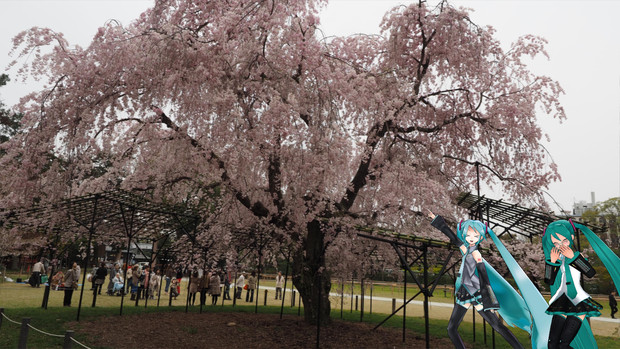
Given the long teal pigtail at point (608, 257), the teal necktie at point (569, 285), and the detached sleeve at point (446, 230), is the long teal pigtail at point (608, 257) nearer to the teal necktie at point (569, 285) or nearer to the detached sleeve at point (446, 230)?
the teal necktie at point (569, 285)

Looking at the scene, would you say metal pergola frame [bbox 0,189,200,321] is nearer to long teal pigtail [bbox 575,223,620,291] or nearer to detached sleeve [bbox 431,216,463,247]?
detached sleeve [bbox 431,216,463,247]

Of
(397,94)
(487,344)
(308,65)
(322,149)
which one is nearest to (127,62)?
(308,65)

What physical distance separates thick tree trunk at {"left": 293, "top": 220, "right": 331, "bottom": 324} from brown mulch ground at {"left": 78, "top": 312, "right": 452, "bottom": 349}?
1.72 ft

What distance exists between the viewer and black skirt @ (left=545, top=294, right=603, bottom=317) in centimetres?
Answer: 521

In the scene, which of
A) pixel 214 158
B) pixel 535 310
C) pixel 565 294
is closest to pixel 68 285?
pixel 214 158

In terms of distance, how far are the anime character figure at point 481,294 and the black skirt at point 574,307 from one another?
806 millimetres

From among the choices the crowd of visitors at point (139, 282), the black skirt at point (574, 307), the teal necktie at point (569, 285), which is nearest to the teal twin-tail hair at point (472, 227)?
the teal necktie at point (569, 285)

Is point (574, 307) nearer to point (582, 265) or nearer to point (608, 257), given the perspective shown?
point (582, 265)

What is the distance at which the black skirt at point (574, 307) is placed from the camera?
5.21m

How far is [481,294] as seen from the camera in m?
6.33

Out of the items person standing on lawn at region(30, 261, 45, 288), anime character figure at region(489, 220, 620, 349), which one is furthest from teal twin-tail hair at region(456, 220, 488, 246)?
person standing on lawn at region(30, 261, 45, 288)

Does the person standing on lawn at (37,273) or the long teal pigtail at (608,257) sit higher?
the long teal pigtail at (608,257)

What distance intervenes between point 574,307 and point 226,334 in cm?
890

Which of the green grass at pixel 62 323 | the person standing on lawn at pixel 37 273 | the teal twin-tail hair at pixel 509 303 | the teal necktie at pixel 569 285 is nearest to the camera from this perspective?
the teal necktie at pixel 569 285
